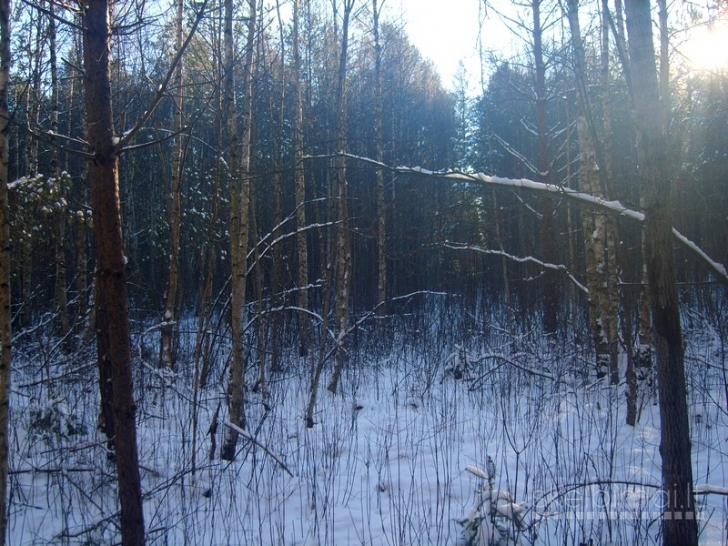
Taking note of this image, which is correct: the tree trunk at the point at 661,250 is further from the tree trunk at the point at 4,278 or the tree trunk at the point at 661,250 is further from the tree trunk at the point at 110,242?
the tree trunk at the point at 4,278

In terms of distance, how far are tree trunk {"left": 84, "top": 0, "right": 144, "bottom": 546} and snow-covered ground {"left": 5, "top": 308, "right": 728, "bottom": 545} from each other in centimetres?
72

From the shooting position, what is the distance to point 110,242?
8.45 feet

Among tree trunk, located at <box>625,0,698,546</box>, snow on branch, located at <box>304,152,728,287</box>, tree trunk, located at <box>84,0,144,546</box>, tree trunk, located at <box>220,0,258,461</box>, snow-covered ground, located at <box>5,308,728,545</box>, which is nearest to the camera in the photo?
tree trunk, located at <box>84,0,144,546</box>

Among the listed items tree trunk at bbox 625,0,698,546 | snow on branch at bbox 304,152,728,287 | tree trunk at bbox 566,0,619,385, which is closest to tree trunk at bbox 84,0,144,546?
snow on branch at bbox 304,152,728,287

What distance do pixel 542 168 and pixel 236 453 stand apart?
809cm

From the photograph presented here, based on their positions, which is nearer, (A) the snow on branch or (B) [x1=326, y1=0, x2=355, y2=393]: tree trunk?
(A) the snow on branch

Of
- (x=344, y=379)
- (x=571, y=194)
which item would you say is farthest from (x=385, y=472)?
(x=344, y=379)

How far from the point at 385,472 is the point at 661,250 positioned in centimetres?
273

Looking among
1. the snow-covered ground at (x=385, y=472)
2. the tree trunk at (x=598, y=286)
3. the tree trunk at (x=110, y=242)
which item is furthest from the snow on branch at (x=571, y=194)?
the tree trunk at (x=598, y=286)

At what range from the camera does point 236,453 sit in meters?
4.88

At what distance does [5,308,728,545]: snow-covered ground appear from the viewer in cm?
331

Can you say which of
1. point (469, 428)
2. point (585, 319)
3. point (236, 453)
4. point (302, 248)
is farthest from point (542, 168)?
point (236, 453)

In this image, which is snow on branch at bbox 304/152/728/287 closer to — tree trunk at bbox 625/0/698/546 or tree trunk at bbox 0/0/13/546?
tree trunk at bbox 625/0/698/546

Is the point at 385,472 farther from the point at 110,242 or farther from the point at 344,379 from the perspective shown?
the point at 344,379
